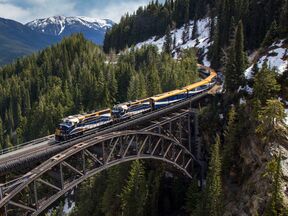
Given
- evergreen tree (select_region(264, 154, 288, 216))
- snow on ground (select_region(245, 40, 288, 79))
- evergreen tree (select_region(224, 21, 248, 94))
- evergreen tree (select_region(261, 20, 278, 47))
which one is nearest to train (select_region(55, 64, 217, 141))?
evergreen tree (select_region(224, 21, 248, 94))

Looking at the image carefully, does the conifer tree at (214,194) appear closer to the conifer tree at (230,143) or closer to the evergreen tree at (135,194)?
the conifer tree at (230,143)

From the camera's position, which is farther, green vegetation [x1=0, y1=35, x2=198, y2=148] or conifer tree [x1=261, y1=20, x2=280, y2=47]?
green vegetation [x1=0, y1=35, x2=198, y2=148]

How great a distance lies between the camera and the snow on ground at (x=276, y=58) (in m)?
62.1

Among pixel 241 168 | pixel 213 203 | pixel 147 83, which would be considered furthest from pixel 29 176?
pixel 147 83

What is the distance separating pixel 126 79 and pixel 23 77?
7637cm

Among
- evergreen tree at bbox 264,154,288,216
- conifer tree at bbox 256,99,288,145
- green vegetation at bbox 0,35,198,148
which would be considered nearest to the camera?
evergreen tree at bbox 264,154,288,216

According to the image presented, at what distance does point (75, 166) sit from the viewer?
51594 mm

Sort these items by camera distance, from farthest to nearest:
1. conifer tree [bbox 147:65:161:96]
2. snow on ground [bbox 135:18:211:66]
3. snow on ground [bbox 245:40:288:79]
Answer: snow on ground [bbox 135:18:211:66], conifer tree [bbox 147:65:161:96], snow on ground [bbox 245:40:288:79]

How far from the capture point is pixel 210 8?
17125cm

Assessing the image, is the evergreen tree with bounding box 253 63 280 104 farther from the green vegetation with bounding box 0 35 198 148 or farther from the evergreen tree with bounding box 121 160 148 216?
the green vegetation with bounding box 0 35 198 148

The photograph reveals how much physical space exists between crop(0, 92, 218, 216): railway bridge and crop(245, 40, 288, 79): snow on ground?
13.6m

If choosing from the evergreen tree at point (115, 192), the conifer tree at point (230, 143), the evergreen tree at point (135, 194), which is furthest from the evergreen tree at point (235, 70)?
the evergreen tree at point (115, 192)

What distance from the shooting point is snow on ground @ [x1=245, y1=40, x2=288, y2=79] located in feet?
204

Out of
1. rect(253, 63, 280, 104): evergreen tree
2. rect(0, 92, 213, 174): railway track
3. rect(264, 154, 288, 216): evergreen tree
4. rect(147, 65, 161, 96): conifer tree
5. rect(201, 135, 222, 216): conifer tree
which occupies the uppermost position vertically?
rect(253, 63, 280, 104): evergreen tree
